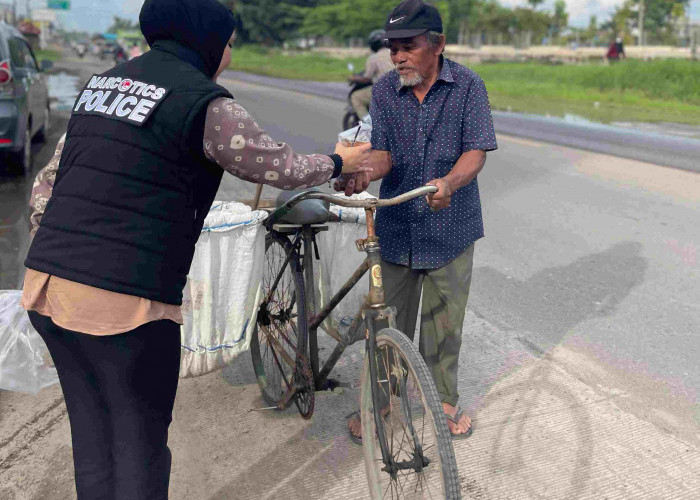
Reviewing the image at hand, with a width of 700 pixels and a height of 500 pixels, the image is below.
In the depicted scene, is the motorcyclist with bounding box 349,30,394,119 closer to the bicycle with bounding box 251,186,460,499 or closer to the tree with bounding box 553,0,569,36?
the bicycle with bounding box 251,186,460,499

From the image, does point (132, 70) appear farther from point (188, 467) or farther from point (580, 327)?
point (580, 327)

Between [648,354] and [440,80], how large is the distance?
7.59 ft

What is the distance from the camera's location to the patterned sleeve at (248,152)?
201 cm

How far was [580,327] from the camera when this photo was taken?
472 cm

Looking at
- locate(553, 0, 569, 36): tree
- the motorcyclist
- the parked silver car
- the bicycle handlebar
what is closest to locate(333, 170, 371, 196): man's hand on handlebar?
the bicycle handlebar

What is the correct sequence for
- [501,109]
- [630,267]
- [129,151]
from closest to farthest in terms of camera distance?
1. [129,151]
2. [630,267]
3. [501,109]

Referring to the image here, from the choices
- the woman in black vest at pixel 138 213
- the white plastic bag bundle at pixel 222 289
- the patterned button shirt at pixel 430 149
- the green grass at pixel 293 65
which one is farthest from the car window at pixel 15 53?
the green grass at pixel 293 65

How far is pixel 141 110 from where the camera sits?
196cm

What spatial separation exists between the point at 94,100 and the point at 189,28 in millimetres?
334

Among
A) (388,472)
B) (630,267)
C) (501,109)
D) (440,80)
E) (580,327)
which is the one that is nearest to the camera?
(388,472)

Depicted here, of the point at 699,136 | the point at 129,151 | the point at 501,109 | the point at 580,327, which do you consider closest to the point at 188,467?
the point at 129,151

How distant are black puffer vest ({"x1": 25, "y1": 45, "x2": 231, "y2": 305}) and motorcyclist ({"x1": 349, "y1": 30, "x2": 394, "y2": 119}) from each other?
7233mm

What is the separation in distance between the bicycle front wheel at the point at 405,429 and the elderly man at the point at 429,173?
2.21 ft

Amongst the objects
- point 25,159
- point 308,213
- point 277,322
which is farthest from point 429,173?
point 25,159
